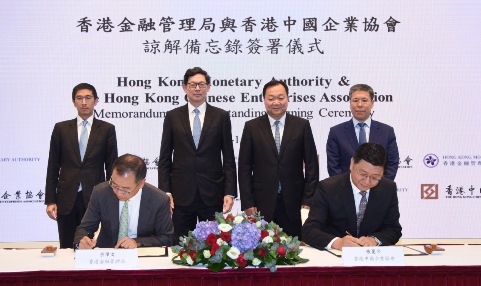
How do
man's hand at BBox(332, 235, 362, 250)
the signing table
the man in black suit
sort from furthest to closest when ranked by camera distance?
the man in black suit
man's hand at BBox(332, 235, 362, 250)
the signing table

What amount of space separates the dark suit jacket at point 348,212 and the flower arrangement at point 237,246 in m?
0.61

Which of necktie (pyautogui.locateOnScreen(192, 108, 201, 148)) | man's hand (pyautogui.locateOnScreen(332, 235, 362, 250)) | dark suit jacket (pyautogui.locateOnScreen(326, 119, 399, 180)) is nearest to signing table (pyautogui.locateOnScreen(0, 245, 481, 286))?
man's hand (pyautogui.locateOnScreen(332, 235, 362, 250))

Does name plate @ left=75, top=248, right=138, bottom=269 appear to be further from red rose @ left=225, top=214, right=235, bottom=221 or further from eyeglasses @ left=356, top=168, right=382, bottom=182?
eyeglasses @ left=356, top=168, right=382, bottom=182

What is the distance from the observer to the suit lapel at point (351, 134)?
4488 millimetres

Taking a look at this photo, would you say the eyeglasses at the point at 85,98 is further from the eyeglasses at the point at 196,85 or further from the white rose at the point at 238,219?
the white rose at the point at 238,219

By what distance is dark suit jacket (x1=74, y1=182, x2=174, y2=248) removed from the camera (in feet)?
10.8

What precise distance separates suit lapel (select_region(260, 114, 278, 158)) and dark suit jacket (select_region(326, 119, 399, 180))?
14.9 inches

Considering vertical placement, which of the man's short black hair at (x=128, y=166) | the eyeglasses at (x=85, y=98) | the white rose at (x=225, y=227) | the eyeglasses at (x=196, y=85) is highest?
the eyeglasses at (x=196, y=85)

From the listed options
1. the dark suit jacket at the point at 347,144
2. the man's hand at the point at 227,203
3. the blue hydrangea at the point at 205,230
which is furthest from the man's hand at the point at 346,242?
the man's hand at the point at 227,203

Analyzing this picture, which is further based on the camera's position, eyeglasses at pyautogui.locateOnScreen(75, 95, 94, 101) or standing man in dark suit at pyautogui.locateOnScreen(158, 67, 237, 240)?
eyeglasses at pyautogui.locateOnScreen(75, 95, 94, 101)

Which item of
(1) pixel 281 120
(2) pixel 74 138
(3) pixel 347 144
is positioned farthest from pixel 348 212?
(2) pixel 74 138

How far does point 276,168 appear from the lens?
4.53 meters

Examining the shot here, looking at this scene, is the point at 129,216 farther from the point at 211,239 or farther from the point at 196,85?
the point at 196,85

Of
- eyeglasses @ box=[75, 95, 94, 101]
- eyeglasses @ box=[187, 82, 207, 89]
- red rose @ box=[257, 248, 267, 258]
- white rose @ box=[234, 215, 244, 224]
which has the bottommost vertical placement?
red rose @ box=[257, 248, 267, 258]
